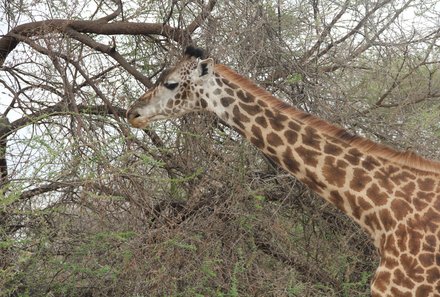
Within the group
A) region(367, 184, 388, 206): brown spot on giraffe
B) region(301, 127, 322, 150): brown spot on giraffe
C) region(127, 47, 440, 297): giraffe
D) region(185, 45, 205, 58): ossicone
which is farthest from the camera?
region(185, 45, 205, 58): ossicone

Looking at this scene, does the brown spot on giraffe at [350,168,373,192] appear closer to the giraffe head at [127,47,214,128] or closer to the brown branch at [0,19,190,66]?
the giraffe head at [127,47,214,128]

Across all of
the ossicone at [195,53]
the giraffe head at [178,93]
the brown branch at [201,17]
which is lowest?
the giraffe head at [178,93]

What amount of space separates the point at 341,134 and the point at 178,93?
4.38 feet

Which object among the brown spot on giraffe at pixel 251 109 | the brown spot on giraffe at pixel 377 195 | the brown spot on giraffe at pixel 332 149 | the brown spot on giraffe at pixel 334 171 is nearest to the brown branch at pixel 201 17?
the brown spot on giraffe at pixel 251 109

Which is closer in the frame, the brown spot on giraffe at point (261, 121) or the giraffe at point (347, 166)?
the giraffe at point (347, 166)

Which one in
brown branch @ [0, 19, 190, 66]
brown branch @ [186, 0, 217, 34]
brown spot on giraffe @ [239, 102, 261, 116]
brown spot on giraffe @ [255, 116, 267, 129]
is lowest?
brown spot on giraffe @ [255, 116, 267, 129]

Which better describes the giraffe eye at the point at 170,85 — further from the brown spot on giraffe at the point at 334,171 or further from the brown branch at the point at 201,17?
the brown spot on giraffe at the point at 334,171

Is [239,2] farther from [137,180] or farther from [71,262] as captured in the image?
[71,262]

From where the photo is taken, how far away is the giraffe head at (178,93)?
19.7 ft

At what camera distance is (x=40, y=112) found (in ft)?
24.4

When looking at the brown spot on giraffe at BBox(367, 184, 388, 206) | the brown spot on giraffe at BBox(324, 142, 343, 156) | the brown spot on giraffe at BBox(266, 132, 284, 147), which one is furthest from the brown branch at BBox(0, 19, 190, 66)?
the brown spot on giraffe at BBox(367, 184, 388, 206)

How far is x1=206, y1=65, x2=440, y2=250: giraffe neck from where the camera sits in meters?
5.20

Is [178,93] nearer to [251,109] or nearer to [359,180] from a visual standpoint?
[251,109]

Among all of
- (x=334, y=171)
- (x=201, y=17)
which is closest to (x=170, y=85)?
(x=201, y=17)
